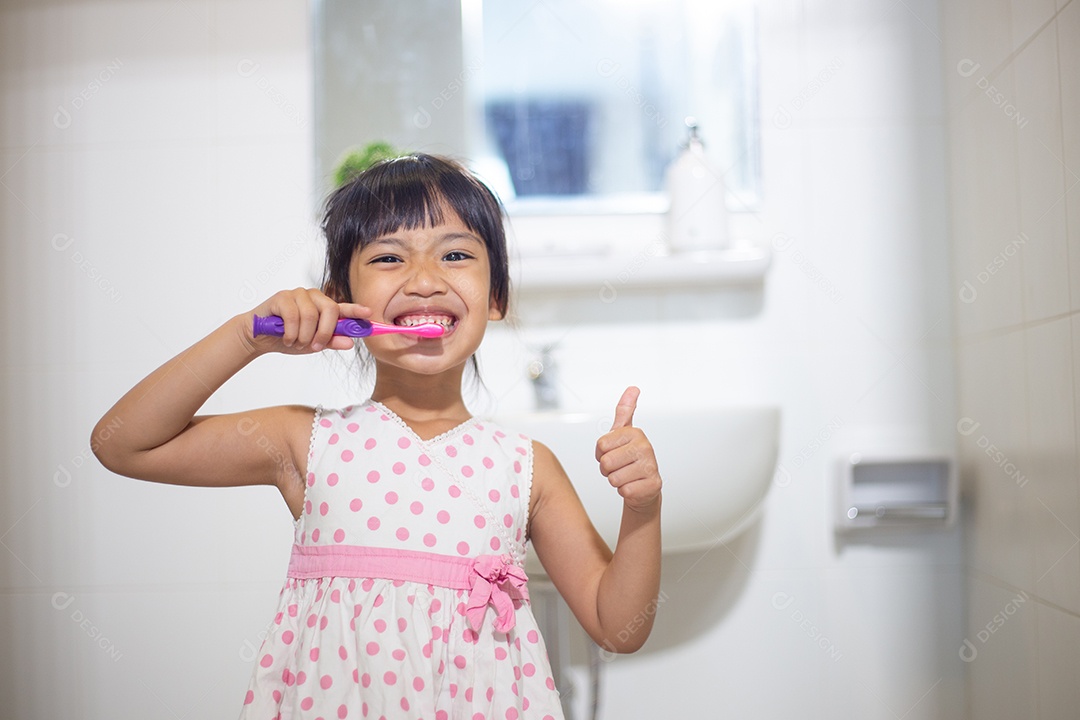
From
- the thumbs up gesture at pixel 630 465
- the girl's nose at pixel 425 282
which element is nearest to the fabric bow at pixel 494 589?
the thumbs up gesture at pixel 630 465

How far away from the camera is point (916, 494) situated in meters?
1.42

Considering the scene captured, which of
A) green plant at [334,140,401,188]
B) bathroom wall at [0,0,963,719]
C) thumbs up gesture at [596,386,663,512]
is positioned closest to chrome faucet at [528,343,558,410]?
bathroom wall at [0,0,963,719]

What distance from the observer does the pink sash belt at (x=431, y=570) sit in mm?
805

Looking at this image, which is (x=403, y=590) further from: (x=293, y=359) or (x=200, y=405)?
(x=293, y=359)

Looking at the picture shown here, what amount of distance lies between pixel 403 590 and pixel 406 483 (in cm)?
10

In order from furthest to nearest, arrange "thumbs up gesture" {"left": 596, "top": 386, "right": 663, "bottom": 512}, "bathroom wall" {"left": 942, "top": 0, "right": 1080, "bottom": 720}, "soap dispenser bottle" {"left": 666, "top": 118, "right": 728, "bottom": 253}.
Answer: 1. "soap dispenser bottle" {"left": 666, "top": 118, "right": 728, "bottom": 253}
2. "bathroom wall" {"left": 942, "top": 0, "right": 1080, "bottom": 720}
3. "thumbs up gesture" {"left": 596, "top": 386, "right": 663, "bottom": 512}

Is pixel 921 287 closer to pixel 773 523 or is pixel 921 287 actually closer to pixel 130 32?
pixel 773 523

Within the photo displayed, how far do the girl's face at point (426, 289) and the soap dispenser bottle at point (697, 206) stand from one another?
0.59 m

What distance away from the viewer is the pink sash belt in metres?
0.80

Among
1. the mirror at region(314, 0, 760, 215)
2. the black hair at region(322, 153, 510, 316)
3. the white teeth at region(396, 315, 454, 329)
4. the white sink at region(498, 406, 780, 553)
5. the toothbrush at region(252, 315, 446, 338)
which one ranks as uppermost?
the mirror at region(314, 0, 760, 215)

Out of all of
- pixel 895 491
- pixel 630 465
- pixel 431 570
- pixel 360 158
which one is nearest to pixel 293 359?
pixel 360 158

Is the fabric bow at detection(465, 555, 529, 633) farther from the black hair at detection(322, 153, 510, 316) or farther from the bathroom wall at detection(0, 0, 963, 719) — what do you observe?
the bathroom wall at detection(0, 0, 963, 719)

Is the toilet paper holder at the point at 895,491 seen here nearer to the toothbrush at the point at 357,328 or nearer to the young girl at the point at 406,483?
the young girl at the point at 406,483

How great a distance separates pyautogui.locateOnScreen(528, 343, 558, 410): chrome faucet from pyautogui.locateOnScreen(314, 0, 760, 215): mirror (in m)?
0.26
